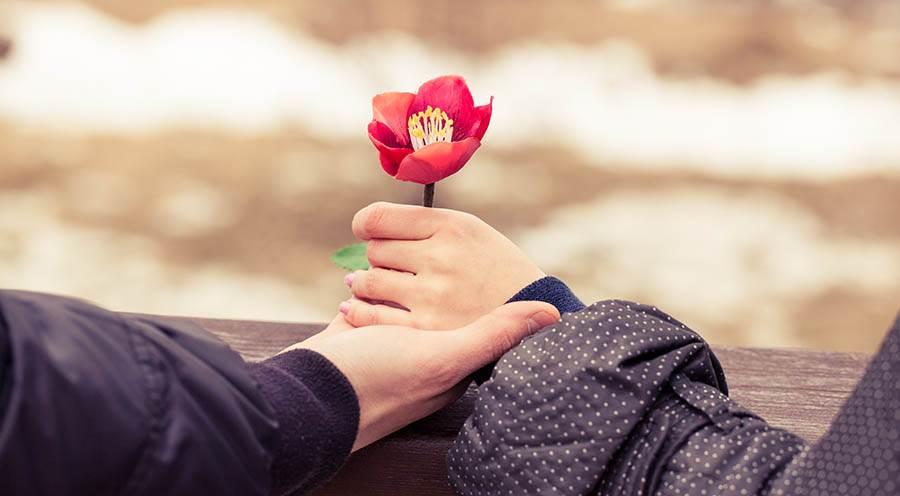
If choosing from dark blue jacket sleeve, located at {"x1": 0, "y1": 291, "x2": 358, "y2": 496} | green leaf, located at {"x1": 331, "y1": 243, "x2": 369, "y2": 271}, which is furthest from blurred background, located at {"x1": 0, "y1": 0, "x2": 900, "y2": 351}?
dark blue jacket sleeve, located at {"x1": 0, "y1": 291, "x2": 358, "y2": 496}

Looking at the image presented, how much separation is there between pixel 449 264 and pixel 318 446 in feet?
0.76

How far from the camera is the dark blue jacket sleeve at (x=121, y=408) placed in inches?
19.1

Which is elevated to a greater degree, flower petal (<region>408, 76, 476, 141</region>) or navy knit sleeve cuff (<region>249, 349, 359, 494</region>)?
flower petal (<region>408, 76, 476, 141</region>)

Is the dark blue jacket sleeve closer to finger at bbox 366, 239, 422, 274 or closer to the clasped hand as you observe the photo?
the clasped hand

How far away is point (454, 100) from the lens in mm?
787

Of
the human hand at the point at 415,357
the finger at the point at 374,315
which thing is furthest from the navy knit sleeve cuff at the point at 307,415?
the finger at the point at 374,315

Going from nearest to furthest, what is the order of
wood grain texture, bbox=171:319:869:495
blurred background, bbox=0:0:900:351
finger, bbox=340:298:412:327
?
wood grain texture, bbox=171:319:869:495, finger, bbox=340:298:412:327, blurred background, bbox=0:0:900:351

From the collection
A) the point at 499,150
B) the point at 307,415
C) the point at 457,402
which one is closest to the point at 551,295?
the point at 457,402

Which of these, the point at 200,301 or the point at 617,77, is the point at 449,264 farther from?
the point at 617,77

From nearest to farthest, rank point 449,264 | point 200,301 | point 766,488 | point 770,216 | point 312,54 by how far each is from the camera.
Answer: point 766,488
point 449,264
point 200,301
point 770,216
point 312,54

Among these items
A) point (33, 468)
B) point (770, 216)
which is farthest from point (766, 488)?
point (770, 216)

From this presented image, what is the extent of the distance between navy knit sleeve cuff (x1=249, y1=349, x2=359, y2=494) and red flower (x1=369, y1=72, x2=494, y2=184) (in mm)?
154

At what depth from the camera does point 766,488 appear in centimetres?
60

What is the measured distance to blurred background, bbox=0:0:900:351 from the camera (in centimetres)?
216
